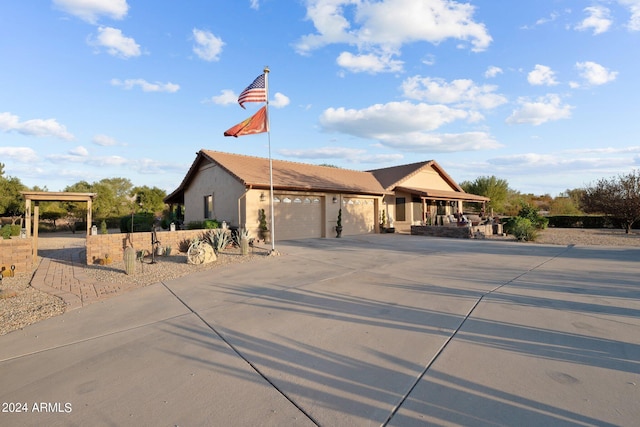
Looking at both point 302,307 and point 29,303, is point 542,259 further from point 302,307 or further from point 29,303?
point 29,303

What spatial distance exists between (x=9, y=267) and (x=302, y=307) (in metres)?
9.68

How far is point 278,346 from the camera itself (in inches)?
169

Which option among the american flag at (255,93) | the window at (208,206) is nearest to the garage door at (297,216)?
the window at (208,206)

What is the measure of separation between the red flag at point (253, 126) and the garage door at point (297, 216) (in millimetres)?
4506

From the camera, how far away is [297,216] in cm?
1722

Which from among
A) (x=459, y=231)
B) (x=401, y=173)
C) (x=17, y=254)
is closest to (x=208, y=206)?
(x=17, y=254)

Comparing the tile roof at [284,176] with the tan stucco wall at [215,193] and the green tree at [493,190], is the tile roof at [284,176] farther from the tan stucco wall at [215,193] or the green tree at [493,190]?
the green tree at [493,190]

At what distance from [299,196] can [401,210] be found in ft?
32.5

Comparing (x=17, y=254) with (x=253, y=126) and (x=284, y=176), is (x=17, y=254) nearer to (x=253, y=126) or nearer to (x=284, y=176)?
(x=253, y=126)

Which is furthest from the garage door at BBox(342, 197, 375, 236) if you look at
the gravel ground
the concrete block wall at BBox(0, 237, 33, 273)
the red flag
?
the concrete block wall at BBox(0, 237, 33, 273)

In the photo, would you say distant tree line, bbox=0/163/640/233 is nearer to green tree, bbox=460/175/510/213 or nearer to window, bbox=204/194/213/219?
green tree, bbox=460/175/510/213

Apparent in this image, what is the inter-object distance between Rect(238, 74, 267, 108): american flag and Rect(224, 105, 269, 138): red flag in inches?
16.7

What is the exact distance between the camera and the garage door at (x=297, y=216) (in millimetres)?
16406

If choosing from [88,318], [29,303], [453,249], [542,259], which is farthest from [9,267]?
[542,259]
